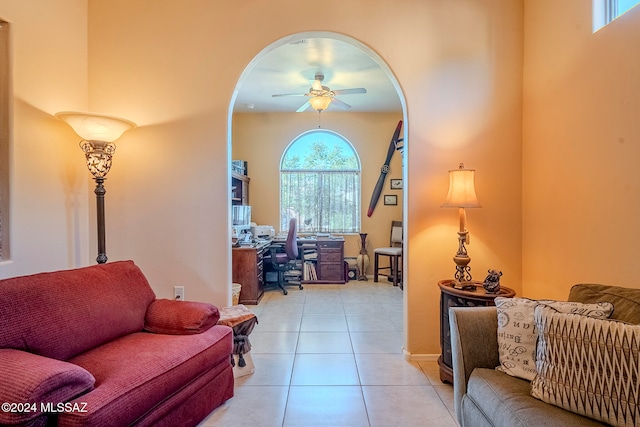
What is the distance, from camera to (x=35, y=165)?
7.02 feet

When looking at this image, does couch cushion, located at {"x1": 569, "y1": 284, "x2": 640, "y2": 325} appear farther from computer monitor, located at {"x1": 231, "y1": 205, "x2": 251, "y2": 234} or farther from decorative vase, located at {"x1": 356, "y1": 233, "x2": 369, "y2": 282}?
decorative vase, located at {"x1": 356, "y1": 233, "x2": 369, "y2": 282}

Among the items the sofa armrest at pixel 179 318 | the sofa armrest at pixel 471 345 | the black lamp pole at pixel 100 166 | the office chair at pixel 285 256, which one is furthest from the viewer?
the office chair at pixel 285 256

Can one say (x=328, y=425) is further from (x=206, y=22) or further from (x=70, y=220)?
(x=206, y=22)

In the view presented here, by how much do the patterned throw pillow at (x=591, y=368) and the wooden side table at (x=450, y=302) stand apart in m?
0.73

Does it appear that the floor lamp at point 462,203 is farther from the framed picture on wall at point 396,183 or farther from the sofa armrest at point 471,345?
the framed picture on wall at point 396,183

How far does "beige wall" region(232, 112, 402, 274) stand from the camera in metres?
5.78

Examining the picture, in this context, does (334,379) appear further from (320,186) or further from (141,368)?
(320,186)

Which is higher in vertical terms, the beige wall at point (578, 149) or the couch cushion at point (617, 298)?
the beige wall at point (578, 149)

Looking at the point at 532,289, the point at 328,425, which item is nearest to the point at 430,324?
the point at 532,289

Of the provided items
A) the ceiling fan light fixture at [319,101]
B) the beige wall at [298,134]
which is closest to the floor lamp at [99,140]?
Result: the ceiling fan light fixture at [319,101]

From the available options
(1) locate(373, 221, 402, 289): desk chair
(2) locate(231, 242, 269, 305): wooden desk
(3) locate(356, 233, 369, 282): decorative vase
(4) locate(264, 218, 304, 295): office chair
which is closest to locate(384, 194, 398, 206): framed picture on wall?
(1) locate(373, 221, 402, 289): desk chair

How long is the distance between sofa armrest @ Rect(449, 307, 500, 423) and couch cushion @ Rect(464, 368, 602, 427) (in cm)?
4

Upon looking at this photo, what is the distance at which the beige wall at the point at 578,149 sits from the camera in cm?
163

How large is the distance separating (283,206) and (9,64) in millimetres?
4198
